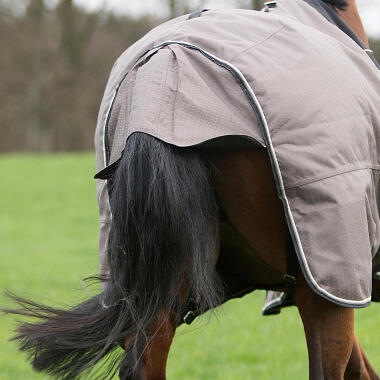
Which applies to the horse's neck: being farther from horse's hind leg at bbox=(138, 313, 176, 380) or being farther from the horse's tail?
horse's hind leg at bbox=(138, 313, 176, 380)

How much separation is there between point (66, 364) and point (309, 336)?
659 mm

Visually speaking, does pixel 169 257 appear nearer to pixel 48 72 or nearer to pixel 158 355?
pixel 158 355

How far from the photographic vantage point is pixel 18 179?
45.3ft

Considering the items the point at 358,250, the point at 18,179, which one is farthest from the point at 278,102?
the point at 18,179

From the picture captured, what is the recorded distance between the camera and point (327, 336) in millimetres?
1629

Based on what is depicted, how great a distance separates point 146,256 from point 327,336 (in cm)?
50

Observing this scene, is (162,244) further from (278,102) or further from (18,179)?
(18,179)

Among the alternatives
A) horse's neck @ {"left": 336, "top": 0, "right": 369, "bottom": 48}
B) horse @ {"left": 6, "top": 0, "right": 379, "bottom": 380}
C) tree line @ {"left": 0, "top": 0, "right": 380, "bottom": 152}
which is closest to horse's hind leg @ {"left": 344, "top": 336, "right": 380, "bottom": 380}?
horse @ {"left": 6, "top": 0, "right": 379, "bottom": 380}

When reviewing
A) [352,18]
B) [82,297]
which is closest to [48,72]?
[352,18]

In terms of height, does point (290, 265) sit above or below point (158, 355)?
above

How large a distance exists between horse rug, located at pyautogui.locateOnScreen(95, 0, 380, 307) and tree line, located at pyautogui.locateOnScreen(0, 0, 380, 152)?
832 inches

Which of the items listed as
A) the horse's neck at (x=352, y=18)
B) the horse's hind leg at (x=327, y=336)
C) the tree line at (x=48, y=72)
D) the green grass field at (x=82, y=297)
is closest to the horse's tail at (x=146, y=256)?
the green grass field at (x=82, y=297)

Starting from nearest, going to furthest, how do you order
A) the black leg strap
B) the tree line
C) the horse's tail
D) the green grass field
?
the horse's tail
the black leg strap
the green grass field
the tree line

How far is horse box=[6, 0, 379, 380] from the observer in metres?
1.55
